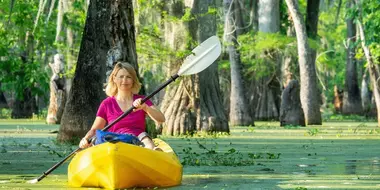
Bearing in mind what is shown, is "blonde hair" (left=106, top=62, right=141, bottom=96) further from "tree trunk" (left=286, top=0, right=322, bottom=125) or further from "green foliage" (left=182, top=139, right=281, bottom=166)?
"tree trunk" (left=286, top=0, right=322, bottom=125)

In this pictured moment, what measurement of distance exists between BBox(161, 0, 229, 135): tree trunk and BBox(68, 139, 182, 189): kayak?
1432 cm

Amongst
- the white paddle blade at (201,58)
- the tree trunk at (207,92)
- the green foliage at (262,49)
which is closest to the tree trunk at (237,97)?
the green foliage at (262,49)

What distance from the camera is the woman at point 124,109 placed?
1223 cm

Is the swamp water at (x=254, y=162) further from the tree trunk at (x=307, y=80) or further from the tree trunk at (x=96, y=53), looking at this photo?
the tree trunk at (x=307, y=80)

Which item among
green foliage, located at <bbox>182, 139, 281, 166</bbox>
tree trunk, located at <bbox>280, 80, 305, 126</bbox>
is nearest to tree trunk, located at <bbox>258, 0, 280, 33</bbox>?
tree trunk, located at <bbox>280, 80, 305, 126</bbox>

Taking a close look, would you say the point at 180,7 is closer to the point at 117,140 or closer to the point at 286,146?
the point at 286,146

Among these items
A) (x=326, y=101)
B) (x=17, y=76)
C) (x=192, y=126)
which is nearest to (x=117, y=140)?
(x=192, y=126)

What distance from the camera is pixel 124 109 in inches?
489

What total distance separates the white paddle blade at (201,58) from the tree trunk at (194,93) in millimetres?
12873

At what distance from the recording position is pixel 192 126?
26.4 m

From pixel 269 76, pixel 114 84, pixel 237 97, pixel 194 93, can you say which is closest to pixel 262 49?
pixel 269 76

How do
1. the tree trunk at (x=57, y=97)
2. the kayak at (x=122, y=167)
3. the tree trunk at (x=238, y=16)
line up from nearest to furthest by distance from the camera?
the kayak at (x=122, y=167) → the tree trunk at (x=57, y=97) → the tree trunk at (x=238, y=16)

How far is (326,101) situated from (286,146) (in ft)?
216

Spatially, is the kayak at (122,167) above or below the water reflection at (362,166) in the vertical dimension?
above
